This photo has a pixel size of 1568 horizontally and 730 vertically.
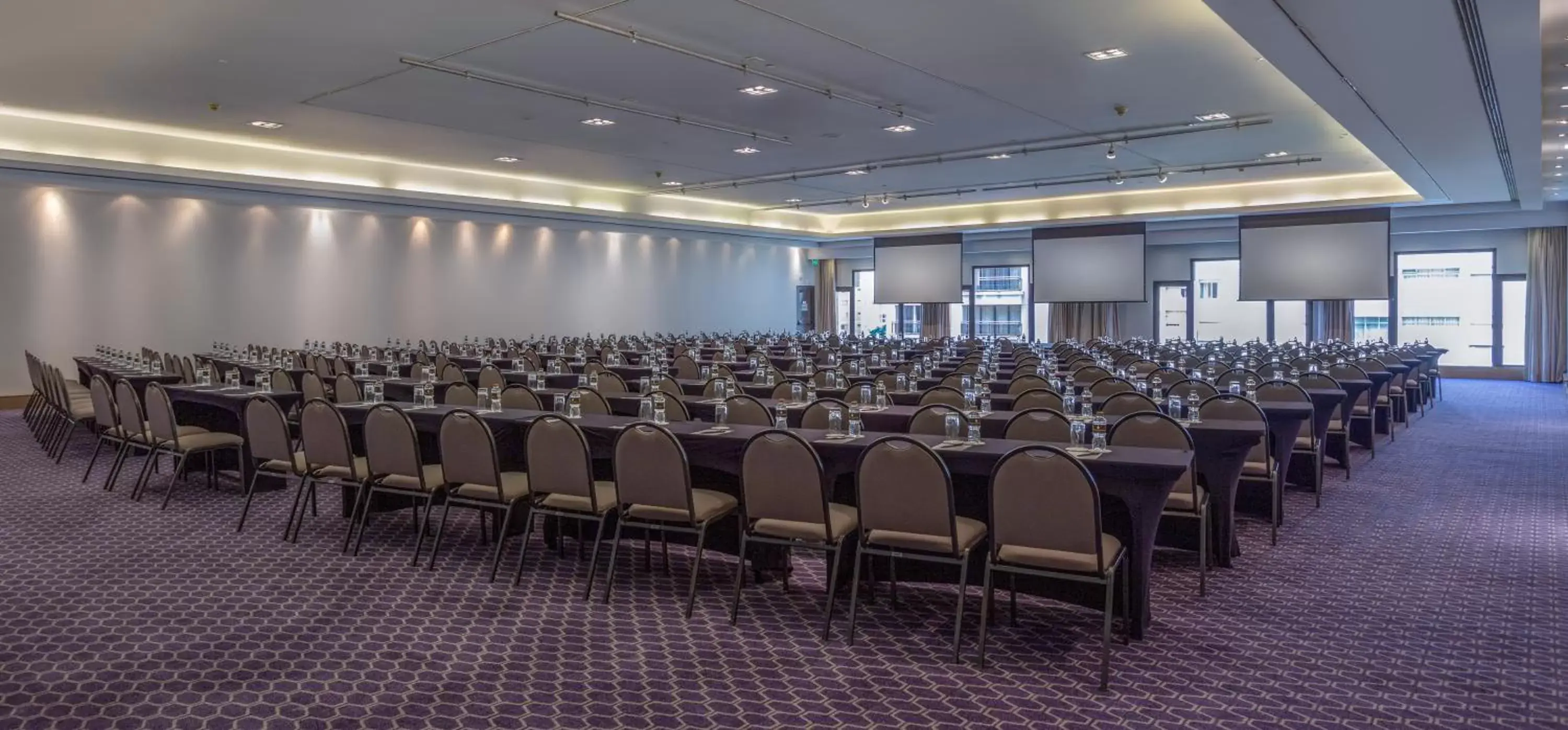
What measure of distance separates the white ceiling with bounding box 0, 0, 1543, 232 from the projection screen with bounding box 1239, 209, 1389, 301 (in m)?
2.15

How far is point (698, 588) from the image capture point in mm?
5227

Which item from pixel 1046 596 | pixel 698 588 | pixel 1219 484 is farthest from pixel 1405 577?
pixel 698 588

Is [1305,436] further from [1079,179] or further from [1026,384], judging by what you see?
[1079,179]

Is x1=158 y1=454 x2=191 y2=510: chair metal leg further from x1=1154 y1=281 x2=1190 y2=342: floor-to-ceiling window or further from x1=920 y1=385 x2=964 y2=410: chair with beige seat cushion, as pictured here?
x1=1154 y1=281 x2=1190 y2=342: floor-to-ceiling window

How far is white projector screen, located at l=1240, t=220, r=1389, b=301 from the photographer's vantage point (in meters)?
17.8

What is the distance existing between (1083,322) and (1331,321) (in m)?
5.66

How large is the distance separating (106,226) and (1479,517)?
17.3 m

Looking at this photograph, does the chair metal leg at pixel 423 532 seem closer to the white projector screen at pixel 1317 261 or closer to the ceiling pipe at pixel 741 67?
→ the ceiling pipe at pixel 741 67

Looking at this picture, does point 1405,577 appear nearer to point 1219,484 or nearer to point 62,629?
point 1219,484

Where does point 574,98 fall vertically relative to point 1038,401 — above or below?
above

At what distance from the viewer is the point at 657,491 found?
4.80m

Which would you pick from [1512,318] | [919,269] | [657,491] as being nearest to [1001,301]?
[919,269]

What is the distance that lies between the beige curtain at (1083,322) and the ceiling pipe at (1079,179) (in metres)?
7.22

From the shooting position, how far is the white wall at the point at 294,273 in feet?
47.9
